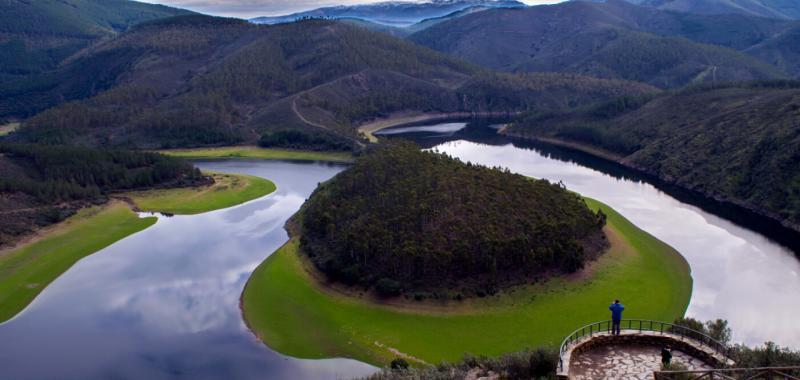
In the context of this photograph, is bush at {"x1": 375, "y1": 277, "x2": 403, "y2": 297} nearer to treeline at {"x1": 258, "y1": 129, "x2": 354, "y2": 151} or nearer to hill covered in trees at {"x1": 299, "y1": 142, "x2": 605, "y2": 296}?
hill covered in trees at {"x1": 299, "y1": 142, "x2": 605, "y2": 296}

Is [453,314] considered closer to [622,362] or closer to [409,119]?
[622,362]

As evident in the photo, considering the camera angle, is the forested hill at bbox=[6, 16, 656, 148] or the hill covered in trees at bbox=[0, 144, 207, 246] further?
the forested hill at bbox=[6, 16, 656, 148]

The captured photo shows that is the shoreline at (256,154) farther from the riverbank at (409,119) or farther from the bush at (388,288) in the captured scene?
the bush at (388,288)

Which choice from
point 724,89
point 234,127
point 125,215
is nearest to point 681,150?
point 724,89

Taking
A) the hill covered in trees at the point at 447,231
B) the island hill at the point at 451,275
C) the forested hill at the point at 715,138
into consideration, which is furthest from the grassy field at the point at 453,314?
the forested hill at the point at 715,138

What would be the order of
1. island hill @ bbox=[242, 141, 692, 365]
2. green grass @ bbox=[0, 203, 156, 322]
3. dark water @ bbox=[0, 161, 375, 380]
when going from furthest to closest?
green grass @ bbox=[0, 203, 156, 322] → island hill @ bbox=[242, 141, 692, 365] → dark water @ bbox=[0, 161, 375, 380]

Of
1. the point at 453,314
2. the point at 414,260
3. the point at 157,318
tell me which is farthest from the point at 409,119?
the point at 453,314

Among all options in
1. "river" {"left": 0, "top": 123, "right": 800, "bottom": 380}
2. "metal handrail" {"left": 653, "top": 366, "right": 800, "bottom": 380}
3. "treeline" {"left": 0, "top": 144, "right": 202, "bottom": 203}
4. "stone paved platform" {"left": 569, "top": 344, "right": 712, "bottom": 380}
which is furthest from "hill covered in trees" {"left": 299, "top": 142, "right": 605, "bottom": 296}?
"treeline" {"left": 0, "top": 144, "right": 202, "bottom": 203}
